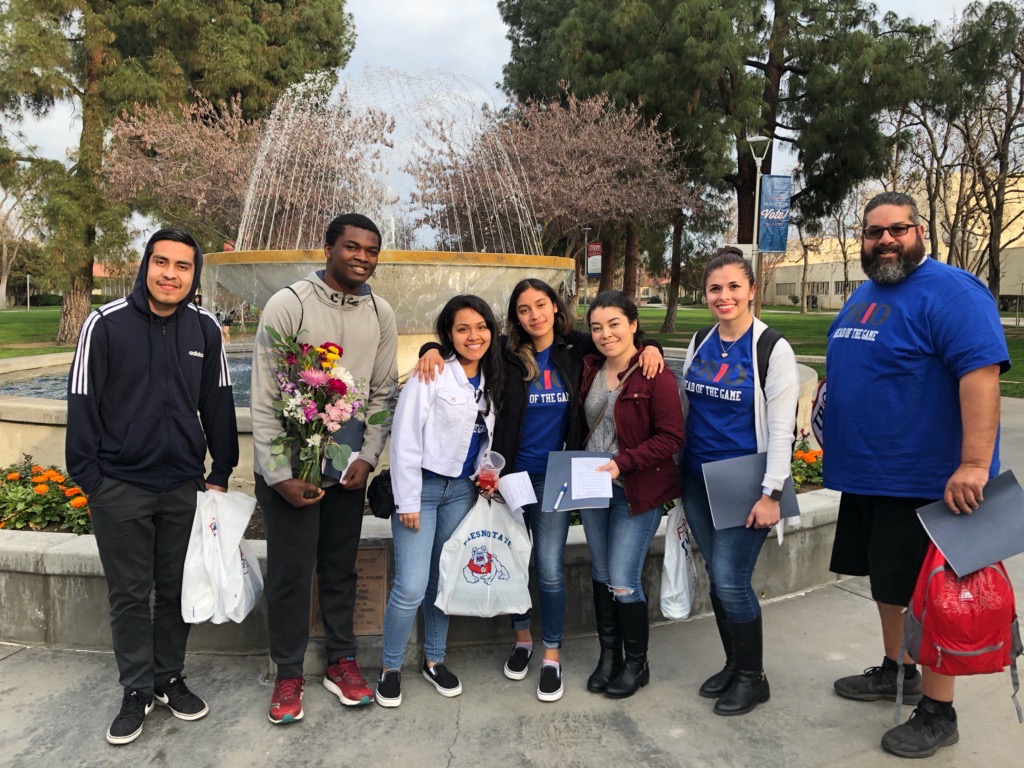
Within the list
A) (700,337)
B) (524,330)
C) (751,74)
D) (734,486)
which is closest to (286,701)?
(524,330)

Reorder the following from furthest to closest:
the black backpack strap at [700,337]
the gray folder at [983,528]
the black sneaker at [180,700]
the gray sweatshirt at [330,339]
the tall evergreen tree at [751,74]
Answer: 1. the tall evergreen tree at [751,74]
2. the black backpack strap at [700,337]
3. the black sneaker at [180,700]
4. the gray sweatshirt at [330,339]
5. the gray folder at [983,528]

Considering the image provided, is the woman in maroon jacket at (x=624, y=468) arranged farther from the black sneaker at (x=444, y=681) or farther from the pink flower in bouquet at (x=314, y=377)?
the pink flower in bouquet at (x=314, y=377)

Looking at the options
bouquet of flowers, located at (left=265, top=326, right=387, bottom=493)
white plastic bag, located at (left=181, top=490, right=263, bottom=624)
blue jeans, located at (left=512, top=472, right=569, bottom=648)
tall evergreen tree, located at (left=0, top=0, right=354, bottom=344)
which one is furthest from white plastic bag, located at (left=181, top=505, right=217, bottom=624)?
tall evergreen tree, located at (left=0, top=0, right=354, bottom=344)

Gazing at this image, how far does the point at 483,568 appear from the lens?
2.99 meters

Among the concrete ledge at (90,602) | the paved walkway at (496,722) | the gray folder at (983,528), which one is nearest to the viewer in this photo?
the gray folder at (983,528)

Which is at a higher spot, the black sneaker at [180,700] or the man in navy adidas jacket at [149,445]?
the man in navy adidas jacket at [149,445]

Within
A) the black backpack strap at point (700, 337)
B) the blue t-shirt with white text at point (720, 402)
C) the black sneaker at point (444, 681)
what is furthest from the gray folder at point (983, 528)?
the black sneaker at point (444, 681)

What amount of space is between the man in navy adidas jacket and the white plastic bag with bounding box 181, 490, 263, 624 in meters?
0.05

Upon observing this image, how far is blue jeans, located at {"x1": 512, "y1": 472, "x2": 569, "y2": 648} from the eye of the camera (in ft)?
10.1

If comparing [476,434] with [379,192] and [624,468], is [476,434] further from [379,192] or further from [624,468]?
[379,192]

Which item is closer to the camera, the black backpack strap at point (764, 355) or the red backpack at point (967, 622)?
the red backpack at point (967, 622)

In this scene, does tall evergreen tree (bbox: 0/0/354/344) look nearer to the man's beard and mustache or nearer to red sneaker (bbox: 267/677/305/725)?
red sneaker (bbox: 267/677/305/725)

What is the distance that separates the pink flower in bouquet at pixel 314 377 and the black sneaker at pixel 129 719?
4.40ft

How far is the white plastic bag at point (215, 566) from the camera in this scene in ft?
9.23
